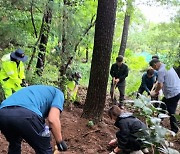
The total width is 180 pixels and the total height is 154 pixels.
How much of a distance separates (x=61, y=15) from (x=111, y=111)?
425 centimetres

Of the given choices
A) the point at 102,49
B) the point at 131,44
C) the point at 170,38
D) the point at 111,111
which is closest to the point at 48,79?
the point at 102,49

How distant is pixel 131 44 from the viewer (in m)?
30.2

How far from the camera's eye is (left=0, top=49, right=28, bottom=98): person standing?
633 cm

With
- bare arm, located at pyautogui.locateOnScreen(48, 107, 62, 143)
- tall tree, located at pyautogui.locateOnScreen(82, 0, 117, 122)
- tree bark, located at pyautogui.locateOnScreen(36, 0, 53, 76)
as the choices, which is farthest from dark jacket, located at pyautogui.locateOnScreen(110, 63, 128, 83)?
bare arm, located at pyautogui.locateOnScreen(48, 107, 62, 143)

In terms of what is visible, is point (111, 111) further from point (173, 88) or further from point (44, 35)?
point (44, 35)

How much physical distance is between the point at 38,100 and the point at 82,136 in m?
2.71

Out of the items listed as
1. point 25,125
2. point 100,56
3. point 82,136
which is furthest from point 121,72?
point 25,125

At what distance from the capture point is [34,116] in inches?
136

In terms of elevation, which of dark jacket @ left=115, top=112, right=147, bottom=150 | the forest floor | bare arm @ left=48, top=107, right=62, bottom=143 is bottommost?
the forest floor

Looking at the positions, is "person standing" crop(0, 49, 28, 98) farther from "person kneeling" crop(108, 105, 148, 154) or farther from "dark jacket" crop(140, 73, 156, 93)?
"dark jacket" crop(140, 73, 156, 93)

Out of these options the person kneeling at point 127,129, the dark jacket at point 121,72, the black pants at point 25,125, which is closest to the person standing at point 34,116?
the black pants at point 25,125

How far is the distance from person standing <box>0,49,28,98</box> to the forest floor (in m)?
1.14

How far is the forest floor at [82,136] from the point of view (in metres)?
5.55

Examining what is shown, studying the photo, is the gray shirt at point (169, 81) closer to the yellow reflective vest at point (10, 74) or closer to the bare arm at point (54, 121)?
the yellow reflective vest at point (10, 74)
